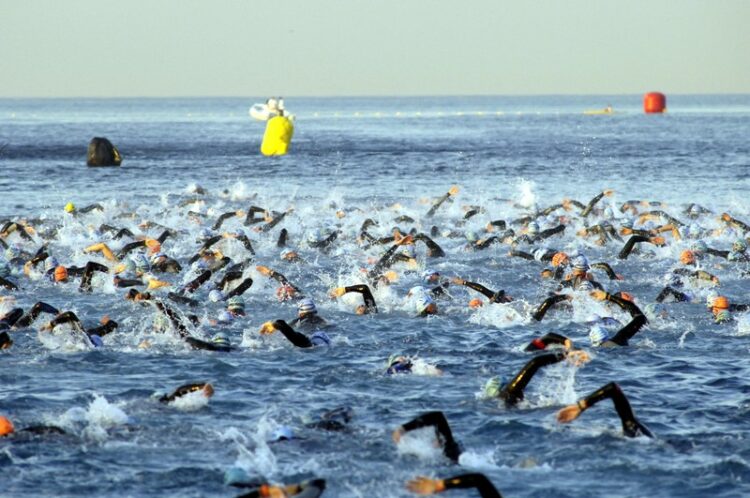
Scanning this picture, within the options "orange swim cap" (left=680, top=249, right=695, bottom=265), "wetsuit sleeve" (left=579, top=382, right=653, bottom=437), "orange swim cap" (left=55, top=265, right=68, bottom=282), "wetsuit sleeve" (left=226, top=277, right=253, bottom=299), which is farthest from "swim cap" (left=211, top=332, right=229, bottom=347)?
"orange swim cap" (left=680, top=249, right=695, bottom=265)

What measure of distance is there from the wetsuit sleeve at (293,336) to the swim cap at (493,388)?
379 centimetres

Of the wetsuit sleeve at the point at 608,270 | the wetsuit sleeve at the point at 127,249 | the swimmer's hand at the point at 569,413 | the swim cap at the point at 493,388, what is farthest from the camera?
the wetsuit sleeve at the point at 127,249

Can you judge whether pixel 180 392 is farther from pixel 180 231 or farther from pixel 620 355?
pixel 180 231

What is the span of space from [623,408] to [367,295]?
974 centimetres

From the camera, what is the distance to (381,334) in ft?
73.5

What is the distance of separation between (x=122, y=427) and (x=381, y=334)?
7.76 metres

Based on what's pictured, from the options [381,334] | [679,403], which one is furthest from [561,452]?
[381,334]

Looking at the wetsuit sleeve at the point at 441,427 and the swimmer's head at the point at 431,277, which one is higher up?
the wetsuit sleeve at the point at 441,427

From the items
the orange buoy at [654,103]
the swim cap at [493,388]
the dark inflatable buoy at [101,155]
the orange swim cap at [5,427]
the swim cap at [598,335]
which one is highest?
the orange buoy at [654,103]

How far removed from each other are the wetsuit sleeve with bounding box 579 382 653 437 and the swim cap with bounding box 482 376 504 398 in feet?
8.41

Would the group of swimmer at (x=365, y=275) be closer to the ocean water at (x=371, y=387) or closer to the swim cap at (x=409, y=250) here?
the swim cap at (x=409, y=250)

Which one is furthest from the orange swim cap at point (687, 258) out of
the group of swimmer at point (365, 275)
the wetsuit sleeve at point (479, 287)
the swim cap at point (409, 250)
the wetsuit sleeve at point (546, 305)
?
the wetsuit sleeve at point (479, 287)

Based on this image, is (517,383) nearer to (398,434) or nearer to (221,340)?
(398,434)

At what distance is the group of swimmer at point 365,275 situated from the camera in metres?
17.0
